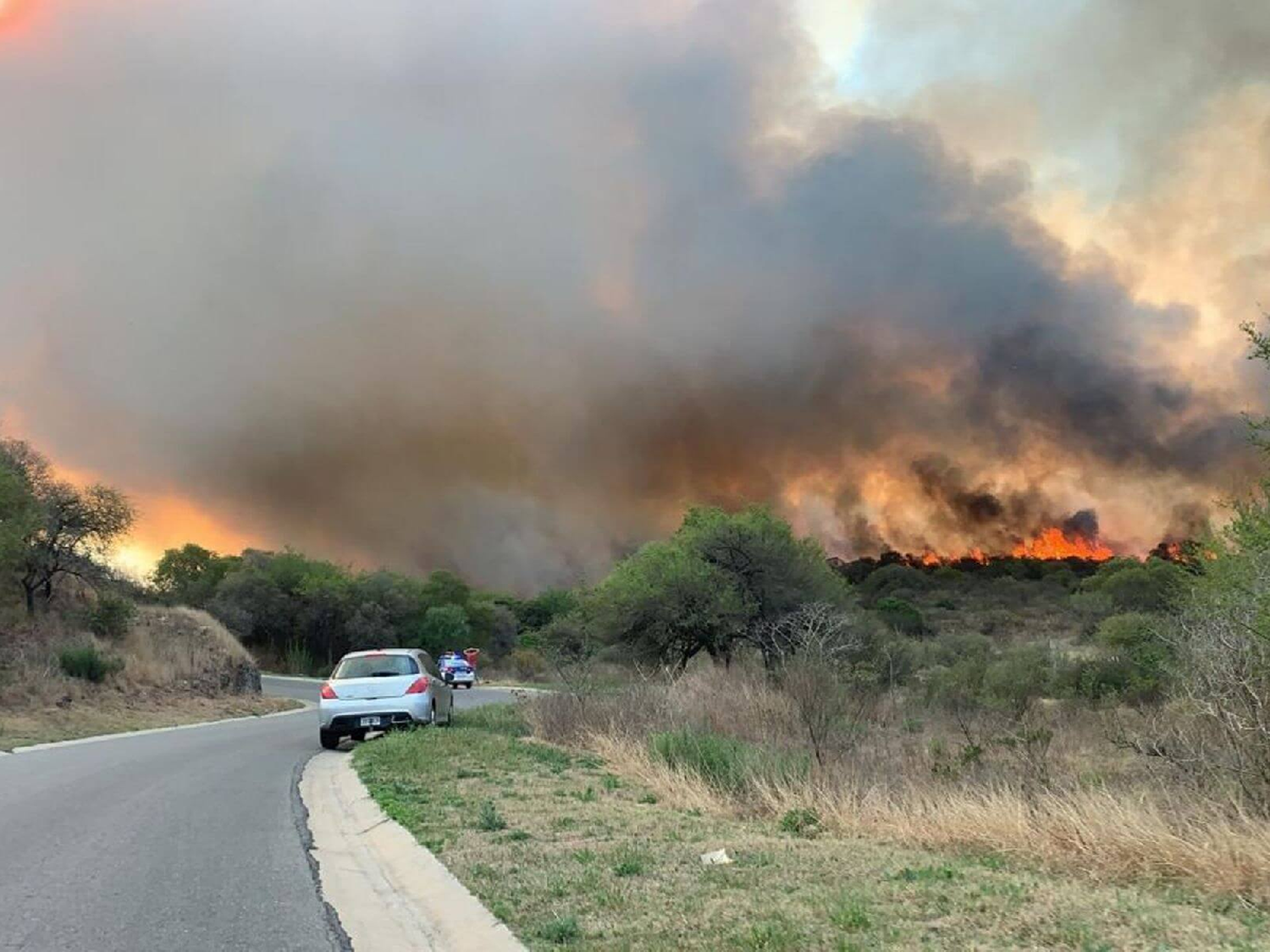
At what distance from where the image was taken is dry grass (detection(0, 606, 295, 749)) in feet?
82.7

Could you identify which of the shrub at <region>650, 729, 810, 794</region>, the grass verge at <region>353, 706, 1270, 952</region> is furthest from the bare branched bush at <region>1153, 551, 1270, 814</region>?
the shrub at <region>650, 729, 810, 794</region>

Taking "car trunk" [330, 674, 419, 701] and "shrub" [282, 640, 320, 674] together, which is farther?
"shrub" [282, 640, 320, 674]

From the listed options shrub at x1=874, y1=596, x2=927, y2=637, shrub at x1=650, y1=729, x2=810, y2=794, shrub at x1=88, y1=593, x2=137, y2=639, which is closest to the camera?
shrub at x1=650, y1=729, x2=810, y2=794

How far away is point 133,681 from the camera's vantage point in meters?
32.6

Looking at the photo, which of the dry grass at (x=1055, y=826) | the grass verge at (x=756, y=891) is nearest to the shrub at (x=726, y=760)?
the dry grass at (x=1055, y=826)

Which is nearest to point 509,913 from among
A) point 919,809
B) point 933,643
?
point 919,809

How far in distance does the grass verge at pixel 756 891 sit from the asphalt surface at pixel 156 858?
1234 mm

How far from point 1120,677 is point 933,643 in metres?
14.9

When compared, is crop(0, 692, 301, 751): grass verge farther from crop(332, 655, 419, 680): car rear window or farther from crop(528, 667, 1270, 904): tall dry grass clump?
crop(528, 667, 1270, 904): tall dry grass clump

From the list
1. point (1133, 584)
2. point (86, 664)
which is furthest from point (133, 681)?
point (1133, 584)

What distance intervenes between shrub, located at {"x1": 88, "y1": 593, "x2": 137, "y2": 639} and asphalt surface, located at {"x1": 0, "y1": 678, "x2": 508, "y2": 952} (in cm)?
2111

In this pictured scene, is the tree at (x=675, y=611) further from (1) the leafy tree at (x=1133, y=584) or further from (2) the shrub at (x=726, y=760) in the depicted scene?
(1) the leafy tree at (x=1133, y=584)

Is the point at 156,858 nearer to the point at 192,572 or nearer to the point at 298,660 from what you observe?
the point at 298,660

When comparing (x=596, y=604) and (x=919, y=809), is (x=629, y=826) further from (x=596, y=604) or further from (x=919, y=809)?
(x=596, y=604)
